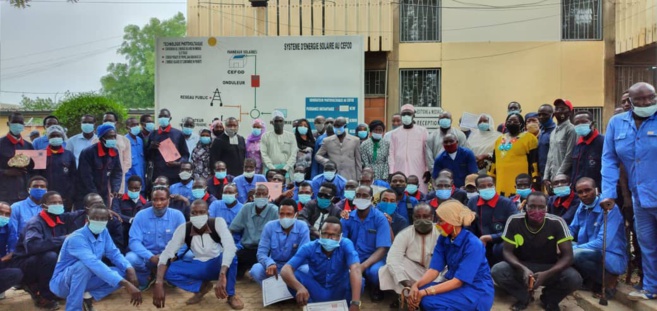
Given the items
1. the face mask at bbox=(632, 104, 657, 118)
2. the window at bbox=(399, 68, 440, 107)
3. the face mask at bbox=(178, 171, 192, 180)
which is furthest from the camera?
the window at bbox=(399, 68, 440, 107)

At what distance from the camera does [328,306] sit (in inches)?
224

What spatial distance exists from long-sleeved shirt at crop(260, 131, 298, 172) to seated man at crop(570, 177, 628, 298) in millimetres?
4599

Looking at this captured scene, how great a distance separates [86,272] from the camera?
228 inches

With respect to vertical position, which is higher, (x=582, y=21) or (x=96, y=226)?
(x=582, y=21)

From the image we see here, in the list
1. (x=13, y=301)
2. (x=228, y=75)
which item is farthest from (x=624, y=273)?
(x=228, y=75)

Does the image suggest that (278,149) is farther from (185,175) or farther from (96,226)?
(96,226)

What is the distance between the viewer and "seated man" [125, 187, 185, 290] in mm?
6828

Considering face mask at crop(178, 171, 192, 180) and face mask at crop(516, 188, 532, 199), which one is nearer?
face mask at crop(516, 188, 532, 199)

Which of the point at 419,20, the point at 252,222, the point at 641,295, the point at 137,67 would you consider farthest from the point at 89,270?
the point at 137,67

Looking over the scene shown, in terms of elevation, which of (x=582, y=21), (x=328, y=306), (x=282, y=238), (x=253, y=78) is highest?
(x=582, y=21)

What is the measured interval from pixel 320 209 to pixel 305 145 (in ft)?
8.56

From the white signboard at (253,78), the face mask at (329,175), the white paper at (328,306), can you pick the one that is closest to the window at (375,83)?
the white signboard at (253,78)

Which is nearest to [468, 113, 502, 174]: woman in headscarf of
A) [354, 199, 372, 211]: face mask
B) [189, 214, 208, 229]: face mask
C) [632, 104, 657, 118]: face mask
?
[354, 199, 372, 211]: face mask

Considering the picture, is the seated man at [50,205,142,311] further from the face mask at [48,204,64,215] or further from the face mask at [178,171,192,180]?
the face mask at [178,171,192,180]
